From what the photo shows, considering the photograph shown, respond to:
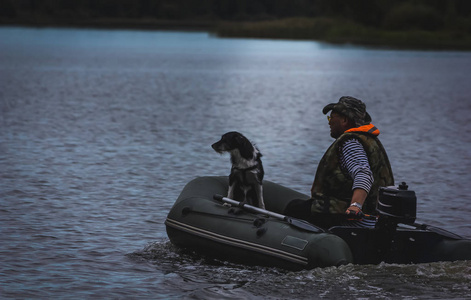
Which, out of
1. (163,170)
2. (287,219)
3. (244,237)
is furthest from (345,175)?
(163,170)

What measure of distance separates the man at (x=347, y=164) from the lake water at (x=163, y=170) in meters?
0.56

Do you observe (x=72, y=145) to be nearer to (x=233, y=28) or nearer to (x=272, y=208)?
(x=272, y=208)

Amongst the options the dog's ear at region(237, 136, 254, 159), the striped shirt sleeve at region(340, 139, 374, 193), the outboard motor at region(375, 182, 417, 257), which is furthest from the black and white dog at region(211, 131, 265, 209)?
the outboard motor at region(375, 182, 417, 257)

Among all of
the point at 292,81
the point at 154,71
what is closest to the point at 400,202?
the point at 292,81

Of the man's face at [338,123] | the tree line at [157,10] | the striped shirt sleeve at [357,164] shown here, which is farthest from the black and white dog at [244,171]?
the tree line at [157,10]

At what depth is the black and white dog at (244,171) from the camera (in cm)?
814

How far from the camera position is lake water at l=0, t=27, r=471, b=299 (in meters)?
7.28

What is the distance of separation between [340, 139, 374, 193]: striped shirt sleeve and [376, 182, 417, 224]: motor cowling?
0.20 m

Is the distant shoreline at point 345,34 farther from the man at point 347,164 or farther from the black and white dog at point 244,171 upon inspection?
the man at point 347,164

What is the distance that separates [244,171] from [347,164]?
49.5 inches

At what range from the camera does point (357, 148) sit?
716cm

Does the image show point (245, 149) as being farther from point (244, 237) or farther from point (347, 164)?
point (347, 164)

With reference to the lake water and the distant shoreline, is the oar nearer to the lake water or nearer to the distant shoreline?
the lake water

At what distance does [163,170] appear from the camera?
13734 millimetres
